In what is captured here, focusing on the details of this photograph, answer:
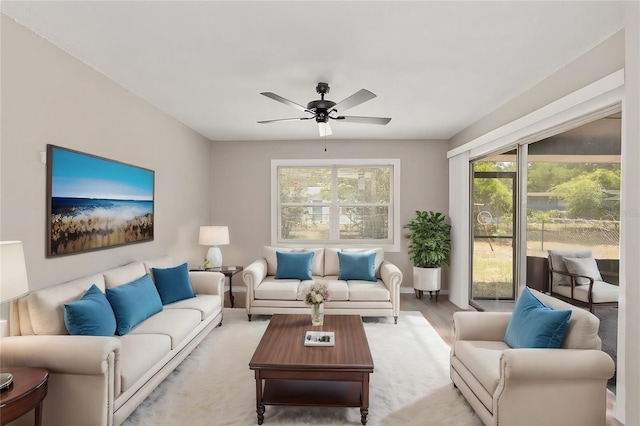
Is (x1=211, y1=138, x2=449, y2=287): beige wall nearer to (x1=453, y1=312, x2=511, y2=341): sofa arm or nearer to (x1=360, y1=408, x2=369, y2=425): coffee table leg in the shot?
(x1=453, y1=312, x2=511, y2=341): sofa arm

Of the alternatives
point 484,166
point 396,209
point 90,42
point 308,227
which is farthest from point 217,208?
point 484,166

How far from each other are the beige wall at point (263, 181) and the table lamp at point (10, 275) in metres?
4.33

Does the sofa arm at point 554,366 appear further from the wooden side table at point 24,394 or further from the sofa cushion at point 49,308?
the sofa cushion at point 49,308

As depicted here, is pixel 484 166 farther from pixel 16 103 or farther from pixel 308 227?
pixel 16 103

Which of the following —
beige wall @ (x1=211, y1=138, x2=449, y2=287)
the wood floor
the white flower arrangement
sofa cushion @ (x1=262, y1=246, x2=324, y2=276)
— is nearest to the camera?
Answer: the white flower arrangement

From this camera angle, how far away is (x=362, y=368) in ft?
7.88

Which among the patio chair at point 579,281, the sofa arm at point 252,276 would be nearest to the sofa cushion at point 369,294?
the sofa arm at point 252,276

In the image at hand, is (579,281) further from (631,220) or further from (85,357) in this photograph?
(85,357)

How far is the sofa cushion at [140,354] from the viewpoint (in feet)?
7.48

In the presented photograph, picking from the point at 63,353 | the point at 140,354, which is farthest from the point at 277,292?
the point at 63,353

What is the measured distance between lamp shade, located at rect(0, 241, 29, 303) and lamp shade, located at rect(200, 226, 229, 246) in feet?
10.3

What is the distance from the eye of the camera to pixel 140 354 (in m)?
2.46

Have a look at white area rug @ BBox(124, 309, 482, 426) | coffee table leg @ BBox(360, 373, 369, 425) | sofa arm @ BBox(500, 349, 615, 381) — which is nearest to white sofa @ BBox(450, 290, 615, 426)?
sofa arm @ BBox(500, 349, 615, 381)

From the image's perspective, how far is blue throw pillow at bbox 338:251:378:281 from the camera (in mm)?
4922
